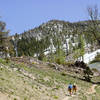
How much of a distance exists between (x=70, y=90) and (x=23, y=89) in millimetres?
6621

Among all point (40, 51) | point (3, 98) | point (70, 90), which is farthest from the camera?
point (40, 51)

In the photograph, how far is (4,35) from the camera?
1580 inches

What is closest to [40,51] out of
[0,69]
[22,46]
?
[22,46]

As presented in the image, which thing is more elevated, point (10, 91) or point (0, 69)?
point (0, 69)

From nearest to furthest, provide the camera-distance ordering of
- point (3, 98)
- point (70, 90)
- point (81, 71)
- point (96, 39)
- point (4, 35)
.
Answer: point (3, 98) < point (70, 90) < point (96, 39) < point (4, 35) < point (81, 71)

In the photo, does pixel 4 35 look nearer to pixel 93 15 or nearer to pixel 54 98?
pixel 93 15

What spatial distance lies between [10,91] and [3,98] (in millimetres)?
1806

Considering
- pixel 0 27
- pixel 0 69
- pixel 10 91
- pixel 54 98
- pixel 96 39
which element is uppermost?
pixel 0 27

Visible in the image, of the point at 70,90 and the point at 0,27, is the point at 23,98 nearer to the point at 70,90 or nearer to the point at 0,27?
the point at 70,90

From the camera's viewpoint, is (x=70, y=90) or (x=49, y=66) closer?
(x=70, y=90)

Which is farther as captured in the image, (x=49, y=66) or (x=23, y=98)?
(x=49, y=66)

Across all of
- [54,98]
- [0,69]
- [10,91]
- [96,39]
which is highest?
[96,39]

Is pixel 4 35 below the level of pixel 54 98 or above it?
above

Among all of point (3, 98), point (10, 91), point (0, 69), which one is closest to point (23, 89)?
point (10, 91)
